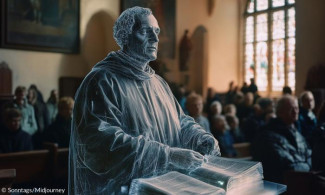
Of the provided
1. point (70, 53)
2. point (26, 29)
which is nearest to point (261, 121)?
point (70, 53)

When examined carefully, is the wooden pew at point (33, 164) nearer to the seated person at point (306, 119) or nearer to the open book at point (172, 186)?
the open book at point (172, 186)

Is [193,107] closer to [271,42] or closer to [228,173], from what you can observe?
[228,173]

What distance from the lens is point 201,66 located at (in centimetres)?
1026

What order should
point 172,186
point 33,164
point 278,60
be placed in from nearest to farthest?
1. point 172,186
2. point 33,164
3. point 278,60

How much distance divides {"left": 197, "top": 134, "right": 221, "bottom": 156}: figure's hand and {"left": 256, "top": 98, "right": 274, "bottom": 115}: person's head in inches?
113

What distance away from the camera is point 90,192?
1.34 m

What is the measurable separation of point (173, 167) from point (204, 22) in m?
8.47

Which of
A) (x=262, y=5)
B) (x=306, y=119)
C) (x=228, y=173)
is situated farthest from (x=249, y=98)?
(x=228, y=173)

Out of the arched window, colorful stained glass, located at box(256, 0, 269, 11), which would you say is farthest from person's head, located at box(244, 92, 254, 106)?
colorful stained glass, located at box(256, 0, 269, 11)

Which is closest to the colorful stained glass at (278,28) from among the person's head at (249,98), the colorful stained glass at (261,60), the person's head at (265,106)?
the colorful stained glass at (261,60)

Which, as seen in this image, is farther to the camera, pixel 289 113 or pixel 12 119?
pixel 289 113

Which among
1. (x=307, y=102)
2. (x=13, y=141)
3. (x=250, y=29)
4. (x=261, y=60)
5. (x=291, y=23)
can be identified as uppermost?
(x=291, y=23)

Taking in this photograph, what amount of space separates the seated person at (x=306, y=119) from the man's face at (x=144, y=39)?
3.21 metres

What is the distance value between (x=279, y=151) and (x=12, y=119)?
7.53 feet
